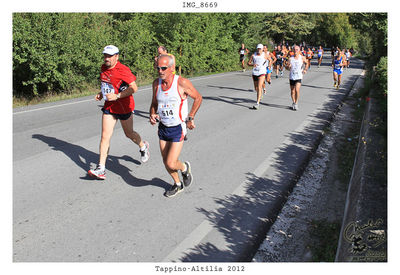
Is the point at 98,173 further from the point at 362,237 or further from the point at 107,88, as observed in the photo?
the point at 362,237

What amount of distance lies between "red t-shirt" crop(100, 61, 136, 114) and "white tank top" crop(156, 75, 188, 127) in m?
0.99

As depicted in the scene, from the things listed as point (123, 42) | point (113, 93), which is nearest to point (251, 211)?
point (113, 93)

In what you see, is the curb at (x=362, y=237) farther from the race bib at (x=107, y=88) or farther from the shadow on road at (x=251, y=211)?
the race bib at (x=107, y=88)

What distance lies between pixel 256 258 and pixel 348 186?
252 cm

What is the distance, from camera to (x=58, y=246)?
11.8ft

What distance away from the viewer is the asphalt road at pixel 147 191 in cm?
364

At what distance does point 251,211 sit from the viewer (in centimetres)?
441

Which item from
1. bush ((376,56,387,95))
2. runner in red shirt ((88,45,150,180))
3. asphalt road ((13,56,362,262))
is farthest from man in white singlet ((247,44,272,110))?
runner in red shirt ((88,45,150,180))

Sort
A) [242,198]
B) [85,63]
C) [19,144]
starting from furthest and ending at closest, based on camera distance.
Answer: [85,63]
[19,144]
[242,198]

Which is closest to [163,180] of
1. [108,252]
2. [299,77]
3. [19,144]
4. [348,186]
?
[108,252]

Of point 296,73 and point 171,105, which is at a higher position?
point 296,73

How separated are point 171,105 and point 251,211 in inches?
67.5

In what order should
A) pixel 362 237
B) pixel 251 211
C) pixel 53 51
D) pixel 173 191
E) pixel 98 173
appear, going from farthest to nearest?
pixel 53 51, pixel 98 173, pixel 173 191, pixel 251 211, pixel 362 237

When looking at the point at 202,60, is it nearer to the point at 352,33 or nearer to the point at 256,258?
the point at 256,258
